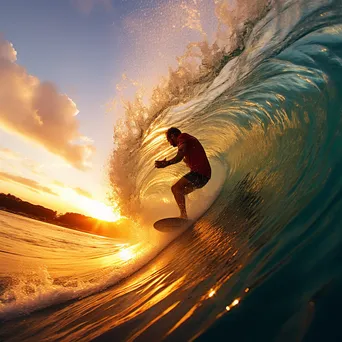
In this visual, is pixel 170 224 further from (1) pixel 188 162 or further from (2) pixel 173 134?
(2) pixel 173 134

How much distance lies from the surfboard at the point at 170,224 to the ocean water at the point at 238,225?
0.17 m

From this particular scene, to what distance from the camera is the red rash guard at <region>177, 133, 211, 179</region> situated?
193 inches

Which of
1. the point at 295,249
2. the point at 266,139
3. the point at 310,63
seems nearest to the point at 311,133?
the point at 310,63

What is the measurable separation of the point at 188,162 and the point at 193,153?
20cm

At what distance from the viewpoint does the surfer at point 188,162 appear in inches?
192

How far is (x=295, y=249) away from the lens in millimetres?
1687

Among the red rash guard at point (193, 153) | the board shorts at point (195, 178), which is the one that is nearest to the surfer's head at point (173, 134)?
the red rash guard at point (193, 153)

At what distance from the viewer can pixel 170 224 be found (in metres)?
4.82

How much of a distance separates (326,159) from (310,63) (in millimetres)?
3060

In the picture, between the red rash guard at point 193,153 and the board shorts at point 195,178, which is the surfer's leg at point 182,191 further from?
the red rash guard at point 193,153

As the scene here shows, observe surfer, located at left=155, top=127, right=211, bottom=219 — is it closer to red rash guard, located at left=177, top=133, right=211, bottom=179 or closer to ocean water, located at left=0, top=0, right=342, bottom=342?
red rash guard, located at left=177, top=133, right=211, bottom=179

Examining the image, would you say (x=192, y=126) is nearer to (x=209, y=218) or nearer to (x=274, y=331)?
(x=209, y=218)

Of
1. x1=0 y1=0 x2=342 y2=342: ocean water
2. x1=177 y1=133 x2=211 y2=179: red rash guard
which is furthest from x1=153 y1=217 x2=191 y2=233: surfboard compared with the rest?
x1=177 y1=133 x2=211 y2=179: red rash guard

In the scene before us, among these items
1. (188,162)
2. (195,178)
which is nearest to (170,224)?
(195,178)
